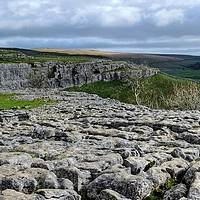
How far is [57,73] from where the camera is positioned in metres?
116

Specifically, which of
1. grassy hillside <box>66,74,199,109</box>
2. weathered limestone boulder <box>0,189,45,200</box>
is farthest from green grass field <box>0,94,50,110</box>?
grassy hillside <box>66,74,199,109</box>

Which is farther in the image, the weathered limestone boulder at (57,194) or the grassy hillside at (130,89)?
the grassy hillside at (130,89)

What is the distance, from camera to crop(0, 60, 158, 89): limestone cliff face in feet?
346

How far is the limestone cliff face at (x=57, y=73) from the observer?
105m

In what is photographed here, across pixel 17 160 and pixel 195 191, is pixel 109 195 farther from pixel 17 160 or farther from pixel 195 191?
pixel 17 160

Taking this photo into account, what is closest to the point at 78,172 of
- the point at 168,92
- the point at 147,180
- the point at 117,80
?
the point at 147,180

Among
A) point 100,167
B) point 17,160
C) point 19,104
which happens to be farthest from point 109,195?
point 19,104

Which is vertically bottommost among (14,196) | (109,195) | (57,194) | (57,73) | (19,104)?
(19,104)

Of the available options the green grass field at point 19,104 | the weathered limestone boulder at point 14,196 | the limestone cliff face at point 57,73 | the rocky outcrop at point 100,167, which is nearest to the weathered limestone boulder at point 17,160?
the rocky outcrop at point 100,167

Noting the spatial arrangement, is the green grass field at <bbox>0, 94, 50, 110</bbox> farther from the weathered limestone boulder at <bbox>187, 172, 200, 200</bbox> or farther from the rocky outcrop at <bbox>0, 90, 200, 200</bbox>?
the weathered limestone boulder at <bbox>187, 172, 200, 200</bbox>

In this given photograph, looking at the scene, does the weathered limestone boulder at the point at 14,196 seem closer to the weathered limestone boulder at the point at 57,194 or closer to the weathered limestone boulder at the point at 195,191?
the weathered limestone boulder at the point at 57,194

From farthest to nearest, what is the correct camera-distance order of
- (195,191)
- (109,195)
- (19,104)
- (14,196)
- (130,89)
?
(130,89) → (19,104) → (195,191) → (109,195) → (14,196)

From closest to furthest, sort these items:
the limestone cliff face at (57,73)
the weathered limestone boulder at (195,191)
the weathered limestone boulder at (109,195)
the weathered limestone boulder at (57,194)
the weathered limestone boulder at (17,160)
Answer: the weathered limestone boulder at (57,194), the weathered limestone boulder at (109,195), the weathered limestone boulder at (195,191), the weathered limestone boulder at (17,160), the limestone cliff face at (57,73)

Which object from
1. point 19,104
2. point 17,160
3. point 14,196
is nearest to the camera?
point 14,196
